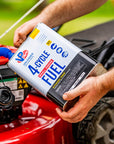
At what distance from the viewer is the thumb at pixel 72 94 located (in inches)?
37.4

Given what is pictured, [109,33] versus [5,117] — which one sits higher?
[109,33]

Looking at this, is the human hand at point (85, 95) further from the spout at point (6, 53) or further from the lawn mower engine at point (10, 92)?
the spout at point (6, 53)

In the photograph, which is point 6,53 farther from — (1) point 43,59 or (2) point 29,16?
(2) point 29,16

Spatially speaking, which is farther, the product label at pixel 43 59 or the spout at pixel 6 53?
the spout at pixel 6 53

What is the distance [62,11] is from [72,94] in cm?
45

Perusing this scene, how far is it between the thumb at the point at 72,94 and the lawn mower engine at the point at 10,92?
22cm

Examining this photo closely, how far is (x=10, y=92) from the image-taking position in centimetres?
108

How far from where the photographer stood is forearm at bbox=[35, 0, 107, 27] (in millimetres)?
1246

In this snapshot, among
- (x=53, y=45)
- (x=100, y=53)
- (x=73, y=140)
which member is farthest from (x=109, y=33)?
(x=53, y=45)

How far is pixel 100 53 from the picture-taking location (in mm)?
1396

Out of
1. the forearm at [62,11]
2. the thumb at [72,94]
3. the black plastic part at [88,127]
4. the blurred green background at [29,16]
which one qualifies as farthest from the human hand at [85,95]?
the blurred green background at [29,16]

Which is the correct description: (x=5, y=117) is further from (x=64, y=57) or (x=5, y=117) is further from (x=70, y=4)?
(x=70, y=4)

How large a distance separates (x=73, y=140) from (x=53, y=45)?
0.45m

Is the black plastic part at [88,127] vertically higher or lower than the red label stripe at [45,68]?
lower
